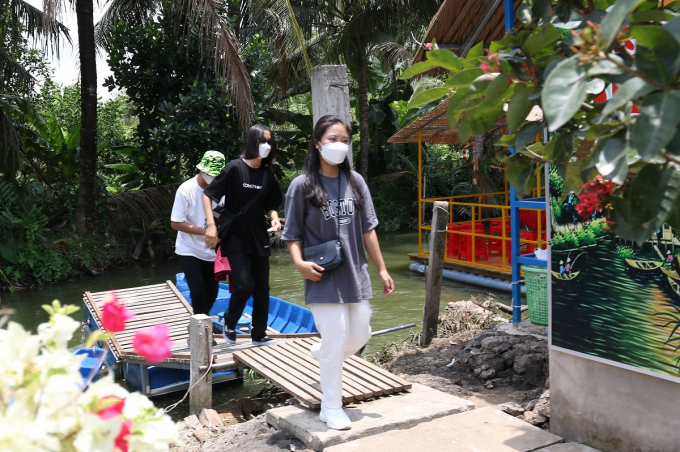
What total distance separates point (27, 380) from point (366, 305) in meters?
3.10

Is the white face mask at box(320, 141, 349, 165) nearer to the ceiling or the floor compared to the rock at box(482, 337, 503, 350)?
nearer to the ceiling

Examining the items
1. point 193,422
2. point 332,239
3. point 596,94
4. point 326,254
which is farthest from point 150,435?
point 193,422

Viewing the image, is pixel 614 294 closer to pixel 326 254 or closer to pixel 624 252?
pixel 624 252

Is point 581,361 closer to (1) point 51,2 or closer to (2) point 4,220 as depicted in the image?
(1) point 51,2

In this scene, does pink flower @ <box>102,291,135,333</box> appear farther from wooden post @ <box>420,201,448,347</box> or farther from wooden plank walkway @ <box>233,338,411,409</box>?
wooden post @ <box>420,201,448,347</box>

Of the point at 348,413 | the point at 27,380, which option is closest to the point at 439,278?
the point at 348,413

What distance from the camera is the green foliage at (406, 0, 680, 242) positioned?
1.49 m

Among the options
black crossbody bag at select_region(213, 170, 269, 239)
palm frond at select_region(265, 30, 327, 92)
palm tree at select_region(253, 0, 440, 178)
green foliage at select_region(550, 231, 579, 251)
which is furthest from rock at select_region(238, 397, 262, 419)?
palm frond at select_region(265, 30, 327, 92)

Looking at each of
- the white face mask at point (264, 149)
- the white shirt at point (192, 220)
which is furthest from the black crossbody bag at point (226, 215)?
the white shirt at point (192, 220)

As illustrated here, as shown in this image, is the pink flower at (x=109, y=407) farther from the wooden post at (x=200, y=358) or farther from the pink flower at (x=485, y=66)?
the wooden post at (x=200, y=358)

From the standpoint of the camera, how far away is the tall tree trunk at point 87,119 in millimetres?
15262

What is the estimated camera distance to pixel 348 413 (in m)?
Result: 4.48

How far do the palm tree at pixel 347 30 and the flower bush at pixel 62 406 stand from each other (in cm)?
1803

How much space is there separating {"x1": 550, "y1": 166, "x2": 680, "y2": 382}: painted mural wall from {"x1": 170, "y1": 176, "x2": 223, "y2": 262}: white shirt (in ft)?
10.7
